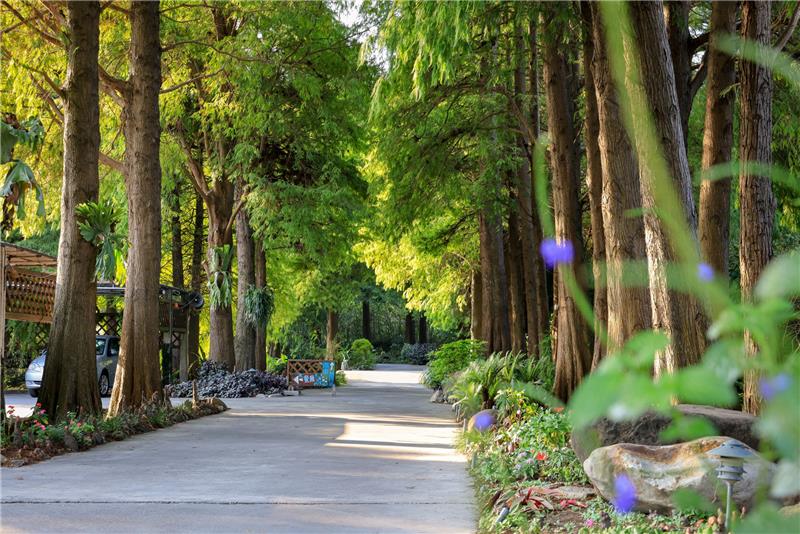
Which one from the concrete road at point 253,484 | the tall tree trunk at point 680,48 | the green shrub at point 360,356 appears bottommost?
the concrete road at point 253,484

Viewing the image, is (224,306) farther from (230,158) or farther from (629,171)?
(629,171)

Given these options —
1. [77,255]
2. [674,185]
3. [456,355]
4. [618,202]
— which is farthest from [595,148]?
[456,355]

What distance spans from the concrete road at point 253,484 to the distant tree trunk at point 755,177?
3.52 m

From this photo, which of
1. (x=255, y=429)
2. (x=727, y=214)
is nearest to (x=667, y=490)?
(x=727, y=214)

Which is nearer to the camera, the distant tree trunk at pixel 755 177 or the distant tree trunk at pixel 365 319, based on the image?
the distant tree trunk at pixel 755 177

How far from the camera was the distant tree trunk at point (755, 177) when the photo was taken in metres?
8.29

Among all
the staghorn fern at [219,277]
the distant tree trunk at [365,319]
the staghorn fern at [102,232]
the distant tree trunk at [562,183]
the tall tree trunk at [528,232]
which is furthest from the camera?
the distant tree trunk at [365,319]

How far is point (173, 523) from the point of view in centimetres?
678

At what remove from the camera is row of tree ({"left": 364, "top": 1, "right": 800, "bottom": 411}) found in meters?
7.86

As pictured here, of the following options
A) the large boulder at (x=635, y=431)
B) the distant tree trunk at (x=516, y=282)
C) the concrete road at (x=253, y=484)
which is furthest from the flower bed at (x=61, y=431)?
the distant tree trunk at (x=516, y=282)

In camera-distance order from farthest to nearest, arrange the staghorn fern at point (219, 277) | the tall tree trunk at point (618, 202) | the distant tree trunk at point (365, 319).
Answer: the distant tree trunk at point (365, 319), the staghorn fern at point (219, 277), the tall tree trunk at point (618, 202)

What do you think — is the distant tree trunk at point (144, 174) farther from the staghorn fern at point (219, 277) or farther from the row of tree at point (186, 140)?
the staghorn fern at point (219, 277)

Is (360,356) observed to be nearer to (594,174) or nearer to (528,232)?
(528,232)

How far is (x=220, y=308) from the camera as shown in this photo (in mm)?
25625
